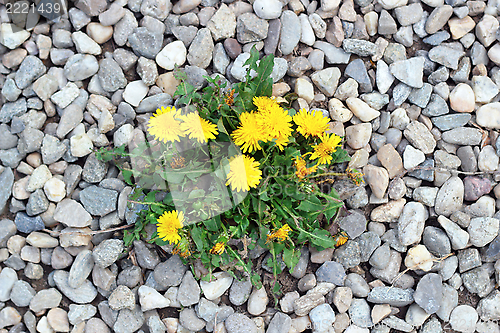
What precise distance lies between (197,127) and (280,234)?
0.90m

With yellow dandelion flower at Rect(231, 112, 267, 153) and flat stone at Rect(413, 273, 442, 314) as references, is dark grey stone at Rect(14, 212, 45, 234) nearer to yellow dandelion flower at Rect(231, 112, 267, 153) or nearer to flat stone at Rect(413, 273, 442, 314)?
yellow dandelion flower at Rect(231, 112, 267, 153)

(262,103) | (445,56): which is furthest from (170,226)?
(445,56)

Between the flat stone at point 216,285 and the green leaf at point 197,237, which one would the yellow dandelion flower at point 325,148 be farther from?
the flat stone at point 216,285

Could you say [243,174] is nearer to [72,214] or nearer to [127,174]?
[127,174]

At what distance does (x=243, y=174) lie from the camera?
2.42 metres

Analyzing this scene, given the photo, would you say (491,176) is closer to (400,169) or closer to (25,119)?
(400,169)

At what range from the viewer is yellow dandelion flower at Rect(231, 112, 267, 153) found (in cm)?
248

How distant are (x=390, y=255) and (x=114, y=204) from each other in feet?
7.03

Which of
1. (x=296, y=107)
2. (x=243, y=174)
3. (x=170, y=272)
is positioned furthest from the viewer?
(x=296, y=107)

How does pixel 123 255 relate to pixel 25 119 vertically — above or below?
below

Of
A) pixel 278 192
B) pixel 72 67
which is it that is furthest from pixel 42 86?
pixel 278 192

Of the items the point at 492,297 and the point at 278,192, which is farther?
the point at 492,297

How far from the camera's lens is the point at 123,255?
9.54ft

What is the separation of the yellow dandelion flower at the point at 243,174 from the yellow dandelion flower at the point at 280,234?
1.23 ft
